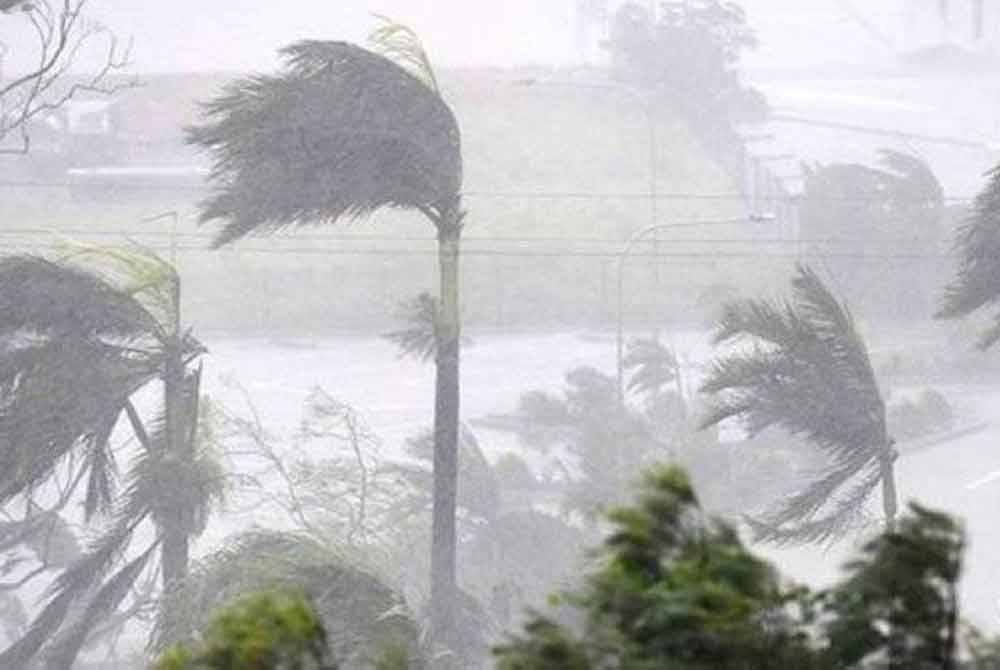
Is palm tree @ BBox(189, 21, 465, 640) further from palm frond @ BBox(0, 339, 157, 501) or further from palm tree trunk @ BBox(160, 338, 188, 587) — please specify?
palm frond @ BBox(0, 339, 157, 501)

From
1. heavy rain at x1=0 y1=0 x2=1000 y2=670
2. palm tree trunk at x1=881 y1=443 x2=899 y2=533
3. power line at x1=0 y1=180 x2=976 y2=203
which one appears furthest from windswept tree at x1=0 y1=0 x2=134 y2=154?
palm tree trunk at x1=881 y1=443 x2=899 y2=533

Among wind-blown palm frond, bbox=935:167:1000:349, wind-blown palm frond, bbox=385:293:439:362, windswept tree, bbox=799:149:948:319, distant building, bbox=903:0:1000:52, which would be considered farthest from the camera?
distant building, bbox=903:0:1000:52

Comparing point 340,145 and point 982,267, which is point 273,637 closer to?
point 340,145

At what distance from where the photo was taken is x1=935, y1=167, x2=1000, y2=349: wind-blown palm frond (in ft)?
40.9

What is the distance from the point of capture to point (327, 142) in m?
12.6

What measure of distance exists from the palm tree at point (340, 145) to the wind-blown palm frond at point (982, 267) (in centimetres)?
232

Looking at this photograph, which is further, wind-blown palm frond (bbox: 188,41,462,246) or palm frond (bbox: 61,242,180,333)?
palm frond (bbox: 61,242,180,333)

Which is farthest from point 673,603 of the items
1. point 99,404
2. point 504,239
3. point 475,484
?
point 504,239

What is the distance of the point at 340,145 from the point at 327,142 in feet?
0.31

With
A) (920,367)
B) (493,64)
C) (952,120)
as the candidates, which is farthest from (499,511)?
(493,64)

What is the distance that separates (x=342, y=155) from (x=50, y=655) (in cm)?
267

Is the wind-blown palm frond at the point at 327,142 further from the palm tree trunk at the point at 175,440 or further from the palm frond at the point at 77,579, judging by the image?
the palm frond at the point at 77,579

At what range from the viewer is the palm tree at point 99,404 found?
12.8 m

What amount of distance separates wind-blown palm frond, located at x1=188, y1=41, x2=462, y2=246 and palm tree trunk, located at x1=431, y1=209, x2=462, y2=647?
28 centimetres
